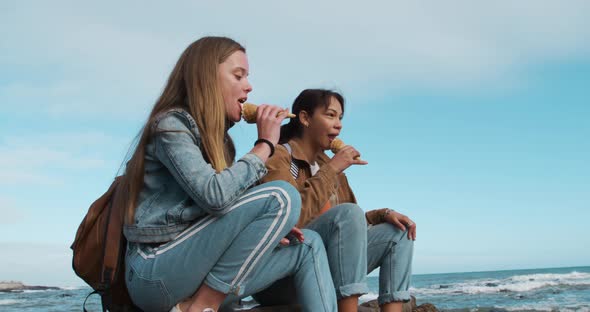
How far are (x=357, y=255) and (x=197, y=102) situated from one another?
1.20 m

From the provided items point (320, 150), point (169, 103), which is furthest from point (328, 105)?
point (169, 103)

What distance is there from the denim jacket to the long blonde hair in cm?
4

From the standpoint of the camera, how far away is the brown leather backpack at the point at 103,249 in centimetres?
288

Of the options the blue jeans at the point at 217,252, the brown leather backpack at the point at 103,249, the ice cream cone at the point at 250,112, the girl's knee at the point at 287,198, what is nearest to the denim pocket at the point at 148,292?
the blue jeans at the point at 217,252

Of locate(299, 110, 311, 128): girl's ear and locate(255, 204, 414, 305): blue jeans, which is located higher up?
locate(299, 110, 311, 128): girl's ear

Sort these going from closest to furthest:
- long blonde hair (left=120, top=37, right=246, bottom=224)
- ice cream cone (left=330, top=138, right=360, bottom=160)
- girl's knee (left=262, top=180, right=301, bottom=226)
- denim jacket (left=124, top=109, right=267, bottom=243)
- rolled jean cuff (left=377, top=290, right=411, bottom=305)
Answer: denim jacket (left=124, top=109, right=267, bottom=243) < girl's knee (left=262, top=180, right=301, bottom=226) < long blonde hair (left=120, top=37, right=246, bottom=224) < rolled jean cuff (left=377, top=290, right=411, bottom=305) < ice cream cone (left=330, top=138, right=360, bottom=160)

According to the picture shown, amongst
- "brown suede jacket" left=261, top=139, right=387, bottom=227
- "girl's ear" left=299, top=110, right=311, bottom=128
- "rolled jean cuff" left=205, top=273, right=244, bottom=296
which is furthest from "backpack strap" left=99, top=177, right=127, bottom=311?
"girl's ear" left=299, top=110, right=311, bottom=128

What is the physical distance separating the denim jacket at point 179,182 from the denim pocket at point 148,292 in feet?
0.59

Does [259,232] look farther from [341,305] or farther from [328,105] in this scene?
[328,105]

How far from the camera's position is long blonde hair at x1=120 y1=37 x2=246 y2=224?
2.90 m

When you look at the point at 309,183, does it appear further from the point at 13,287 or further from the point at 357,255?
the point at 13,287

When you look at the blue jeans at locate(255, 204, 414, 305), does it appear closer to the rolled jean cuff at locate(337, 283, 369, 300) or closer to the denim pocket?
the rolled jean cuff at locate(337, 283, 369, 300)

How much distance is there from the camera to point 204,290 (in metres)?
2.83

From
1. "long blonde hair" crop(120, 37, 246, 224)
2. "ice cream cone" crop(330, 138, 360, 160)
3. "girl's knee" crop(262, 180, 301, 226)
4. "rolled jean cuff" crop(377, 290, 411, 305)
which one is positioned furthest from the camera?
"ice cream cone" crop(330, 138, 360, 160)
